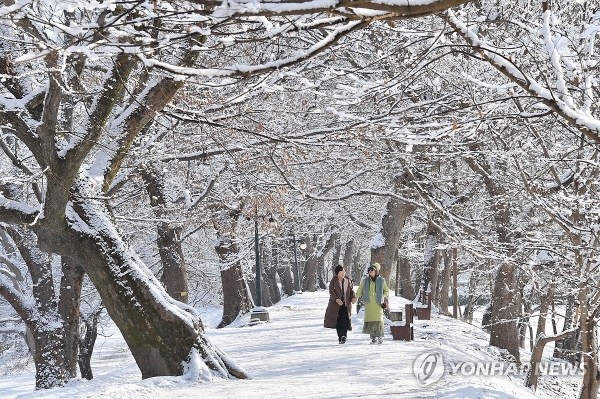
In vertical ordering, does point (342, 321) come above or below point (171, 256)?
below

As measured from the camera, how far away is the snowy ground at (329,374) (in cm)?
813

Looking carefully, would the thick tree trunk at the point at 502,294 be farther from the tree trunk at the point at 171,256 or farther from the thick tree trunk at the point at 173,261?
the thick tree trunk at the point at 173,261

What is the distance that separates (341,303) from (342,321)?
0.42 meters

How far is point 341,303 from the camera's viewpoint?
551 inches

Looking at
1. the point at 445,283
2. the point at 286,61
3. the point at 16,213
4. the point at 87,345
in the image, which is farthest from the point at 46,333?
the point at 445,283

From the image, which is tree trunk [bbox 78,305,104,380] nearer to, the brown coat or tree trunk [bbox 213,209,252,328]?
tree trunk [bbox 213,209,252,328]

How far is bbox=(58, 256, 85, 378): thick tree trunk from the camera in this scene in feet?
40.3

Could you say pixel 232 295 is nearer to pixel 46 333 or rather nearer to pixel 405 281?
pixel 46 333

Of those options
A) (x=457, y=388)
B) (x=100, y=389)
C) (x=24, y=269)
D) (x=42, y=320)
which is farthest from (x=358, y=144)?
(x=24, y=269)

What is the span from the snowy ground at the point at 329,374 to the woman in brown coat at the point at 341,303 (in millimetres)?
388

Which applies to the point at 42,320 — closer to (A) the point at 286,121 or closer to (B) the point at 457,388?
(A) the point at 286,121

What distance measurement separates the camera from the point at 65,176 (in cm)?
841

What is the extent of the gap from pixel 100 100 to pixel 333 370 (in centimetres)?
498

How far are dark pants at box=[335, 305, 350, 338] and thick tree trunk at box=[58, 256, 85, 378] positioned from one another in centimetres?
501
